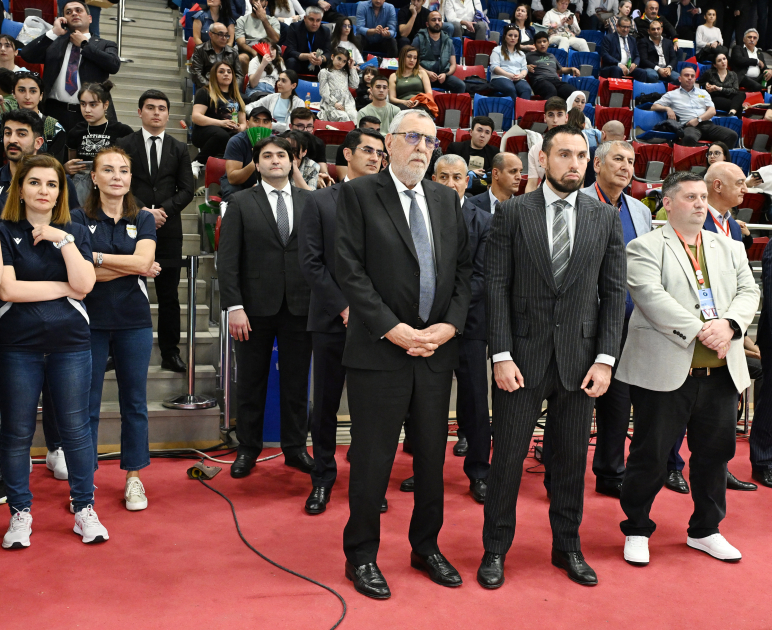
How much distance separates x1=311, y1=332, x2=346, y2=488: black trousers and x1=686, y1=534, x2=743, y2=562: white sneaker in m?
1.58

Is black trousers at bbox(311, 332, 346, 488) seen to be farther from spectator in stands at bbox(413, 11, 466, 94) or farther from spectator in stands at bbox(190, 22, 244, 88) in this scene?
spectator in stands at bbox(413, 11, 466, 94)

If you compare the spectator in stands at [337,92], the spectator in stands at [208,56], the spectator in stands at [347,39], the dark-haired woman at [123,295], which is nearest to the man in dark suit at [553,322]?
the dark-haired woman at [123,295]

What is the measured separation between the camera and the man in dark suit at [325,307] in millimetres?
3277

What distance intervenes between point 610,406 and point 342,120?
4.45 meters

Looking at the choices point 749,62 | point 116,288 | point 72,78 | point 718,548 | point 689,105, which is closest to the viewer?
point 718,548

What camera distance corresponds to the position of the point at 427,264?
2.48 m

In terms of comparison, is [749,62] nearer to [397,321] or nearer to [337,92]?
[337,92]

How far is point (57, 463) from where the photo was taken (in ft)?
11.7

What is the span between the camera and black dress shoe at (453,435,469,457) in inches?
163

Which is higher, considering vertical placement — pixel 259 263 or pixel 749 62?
pixel 749 62

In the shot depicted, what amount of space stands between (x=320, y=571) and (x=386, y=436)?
599 millimetres

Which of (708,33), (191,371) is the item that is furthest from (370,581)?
(708,33)

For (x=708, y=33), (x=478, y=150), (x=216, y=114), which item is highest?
(x=708, y=33)

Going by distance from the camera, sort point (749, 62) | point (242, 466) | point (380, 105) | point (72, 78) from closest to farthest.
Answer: point (242, 466), point (72, 78), point (380, 105), point (749, 62)
